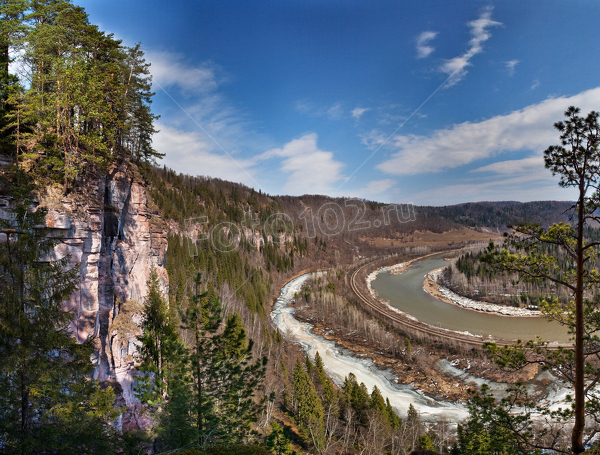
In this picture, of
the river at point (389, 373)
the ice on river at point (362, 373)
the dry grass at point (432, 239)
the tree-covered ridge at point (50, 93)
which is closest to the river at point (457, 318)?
the river at point (389, 373)

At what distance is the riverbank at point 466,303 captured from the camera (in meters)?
58.2

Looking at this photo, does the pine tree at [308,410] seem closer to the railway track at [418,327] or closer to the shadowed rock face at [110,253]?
the shadowed rock face at [110,253]

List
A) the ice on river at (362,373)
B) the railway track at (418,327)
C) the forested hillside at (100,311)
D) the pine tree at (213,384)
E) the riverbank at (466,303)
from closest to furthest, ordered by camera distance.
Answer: the forested hillside at (100,311), the pine tree at (213,384), the ice on river at (362,373), the railway track at (418,327), the riverbank at (466,303)

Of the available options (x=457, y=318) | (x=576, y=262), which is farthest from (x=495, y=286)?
(x=576, y=262)

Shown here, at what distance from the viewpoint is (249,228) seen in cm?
10231

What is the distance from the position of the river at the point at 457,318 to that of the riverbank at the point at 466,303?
1409 millimetres

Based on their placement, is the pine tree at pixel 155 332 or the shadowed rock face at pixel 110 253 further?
the pine tree at pixel 155 332

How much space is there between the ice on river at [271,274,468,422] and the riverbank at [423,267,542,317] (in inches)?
1391

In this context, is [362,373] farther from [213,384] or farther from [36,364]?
[36,364]

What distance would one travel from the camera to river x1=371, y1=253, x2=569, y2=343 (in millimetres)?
48281

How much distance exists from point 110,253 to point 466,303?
70.7 meters

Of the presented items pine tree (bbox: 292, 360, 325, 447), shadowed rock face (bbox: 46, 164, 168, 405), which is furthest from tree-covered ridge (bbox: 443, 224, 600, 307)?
shadowed rock face (bbox: 46, 164, 168, 405)

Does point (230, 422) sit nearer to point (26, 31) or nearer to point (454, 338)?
point (26, 31)

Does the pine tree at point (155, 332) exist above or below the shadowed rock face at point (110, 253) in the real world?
below
